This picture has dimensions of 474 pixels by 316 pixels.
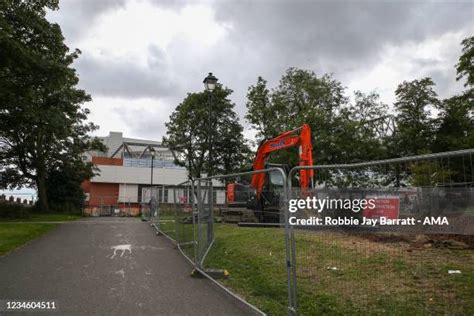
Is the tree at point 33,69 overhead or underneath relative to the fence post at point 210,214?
overhead

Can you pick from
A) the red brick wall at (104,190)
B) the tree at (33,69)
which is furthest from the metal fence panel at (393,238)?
the red brick wall at (104,190)

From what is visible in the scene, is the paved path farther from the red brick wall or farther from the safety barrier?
the red brick wall

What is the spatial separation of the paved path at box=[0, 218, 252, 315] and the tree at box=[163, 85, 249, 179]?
30882mm

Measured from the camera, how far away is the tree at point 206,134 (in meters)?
44.8

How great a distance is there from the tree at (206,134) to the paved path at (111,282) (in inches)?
1216

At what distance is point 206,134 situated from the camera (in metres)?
44.9

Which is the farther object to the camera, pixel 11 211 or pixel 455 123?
pixel 455 123

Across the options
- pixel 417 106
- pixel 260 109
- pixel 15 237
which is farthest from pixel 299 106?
pixel 15 237

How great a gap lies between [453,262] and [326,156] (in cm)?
3217

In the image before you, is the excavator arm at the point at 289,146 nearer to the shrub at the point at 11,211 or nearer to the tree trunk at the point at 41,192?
the shrub at the point at 11,211

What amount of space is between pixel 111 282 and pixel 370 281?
489 cm

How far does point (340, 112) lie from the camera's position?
42344 millimetres

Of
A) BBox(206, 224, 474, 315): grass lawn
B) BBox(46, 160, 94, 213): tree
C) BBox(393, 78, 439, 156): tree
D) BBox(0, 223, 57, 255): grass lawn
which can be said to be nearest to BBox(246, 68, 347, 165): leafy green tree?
BBox(393, 78, 439, 156): tree

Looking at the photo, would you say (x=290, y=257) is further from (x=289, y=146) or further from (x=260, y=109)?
(x=260, y=109)
